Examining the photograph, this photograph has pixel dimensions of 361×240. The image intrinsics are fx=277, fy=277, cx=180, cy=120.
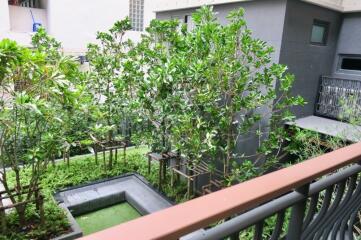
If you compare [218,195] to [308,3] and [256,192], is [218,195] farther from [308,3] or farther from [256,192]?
[308,3]

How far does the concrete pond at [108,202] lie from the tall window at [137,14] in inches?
372

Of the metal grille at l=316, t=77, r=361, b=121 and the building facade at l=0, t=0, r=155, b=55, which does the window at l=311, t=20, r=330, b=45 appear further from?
the building facade at l=0, t=0, r=155, b=55

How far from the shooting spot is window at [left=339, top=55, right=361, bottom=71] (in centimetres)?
699

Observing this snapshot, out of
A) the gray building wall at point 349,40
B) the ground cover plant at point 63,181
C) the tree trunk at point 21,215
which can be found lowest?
the ground cover plant at point 63,181

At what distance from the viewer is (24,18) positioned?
34.6 feet

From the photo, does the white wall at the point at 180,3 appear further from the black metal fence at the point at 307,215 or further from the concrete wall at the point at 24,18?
the black metal fence at the point at 307,215

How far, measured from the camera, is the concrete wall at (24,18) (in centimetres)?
1024

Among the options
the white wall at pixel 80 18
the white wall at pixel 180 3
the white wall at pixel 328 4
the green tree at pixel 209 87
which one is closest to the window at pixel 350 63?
the white wall at pixel 328 4

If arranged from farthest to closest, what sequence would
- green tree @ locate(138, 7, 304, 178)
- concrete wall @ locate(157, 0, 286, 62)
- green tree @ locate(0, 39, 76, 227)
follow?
concrete wall @ locate(157, 0, 286, 62), green tree @ locate(138, 7, 304, 178), green tree @ locate(0, 39, 76, 227)

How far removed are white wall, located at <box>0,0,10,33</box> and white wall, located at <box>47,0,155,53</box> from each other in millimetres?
1485

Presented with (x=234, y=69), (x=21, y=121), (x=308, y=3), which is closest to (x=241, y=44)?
(x=234, y=69)

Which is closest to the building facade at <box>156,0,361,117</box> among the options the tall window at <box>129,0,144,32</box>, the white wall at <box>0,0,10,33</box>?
the tall window at <box>129,0,144,32</box>

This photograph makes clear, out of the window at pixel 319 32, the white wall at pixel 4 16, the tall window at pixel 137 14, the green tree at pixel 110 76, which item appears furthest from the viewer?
the tall window at pixel 137 14

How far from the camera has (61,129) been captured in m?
3.79
